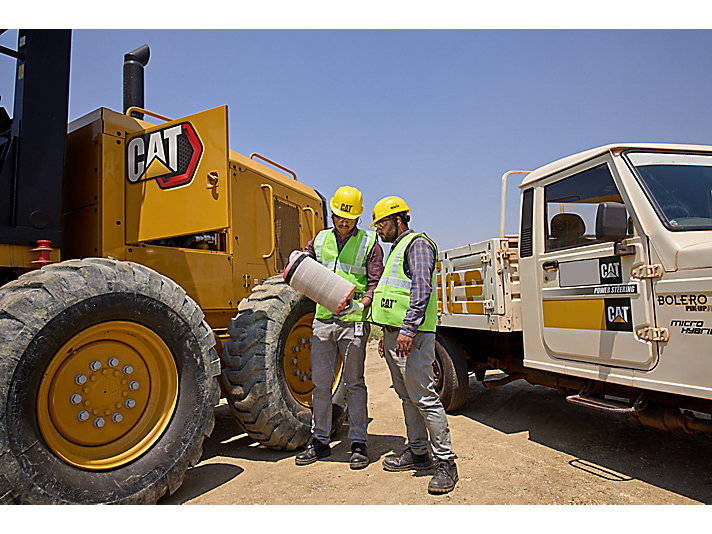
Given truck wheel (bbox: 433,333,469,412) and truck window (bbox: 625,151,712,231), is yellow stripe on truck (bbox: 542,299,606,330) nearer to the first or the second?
truck window (bbox: 625,151,712,231)

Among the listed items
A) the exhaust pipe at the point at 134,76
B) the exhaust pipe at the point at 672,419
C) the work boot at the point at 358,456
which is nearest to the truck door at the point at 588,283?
the exhaust pipe at the point at 672,419

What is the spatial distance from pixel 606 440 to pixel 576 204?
2.18 metres

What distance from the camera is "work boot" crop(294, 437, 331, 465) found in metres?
4.17

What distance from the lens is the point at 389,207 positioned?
4156mm

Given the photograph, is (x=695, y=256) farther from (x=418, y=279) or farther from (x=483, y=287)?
(x=483, y=287)

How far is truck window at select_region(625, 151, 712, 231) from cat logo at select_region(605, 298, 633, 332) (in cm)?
63

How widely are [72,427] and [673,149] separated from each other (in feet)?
15.6

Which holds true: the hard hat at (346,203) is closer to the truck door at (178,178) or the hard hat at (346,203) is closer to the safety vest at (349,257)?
the safety vest at (349,257)

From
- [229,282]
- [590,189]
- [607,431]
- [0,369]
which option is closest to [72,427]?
[0,369]

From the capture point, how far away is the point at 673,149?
4.13 meters

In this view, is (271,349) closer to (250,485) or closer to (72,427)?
(250,485)

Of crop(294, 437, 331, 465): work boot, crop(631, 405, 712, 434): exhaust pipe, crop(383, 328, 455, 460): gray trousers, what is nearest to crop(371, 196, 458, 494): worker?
crop(383, 328, 455, 460): gray trousers

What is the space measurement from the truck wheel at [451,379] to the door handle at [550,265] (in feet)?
5.75

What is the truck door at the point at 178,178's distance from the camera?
3947 millimetres
